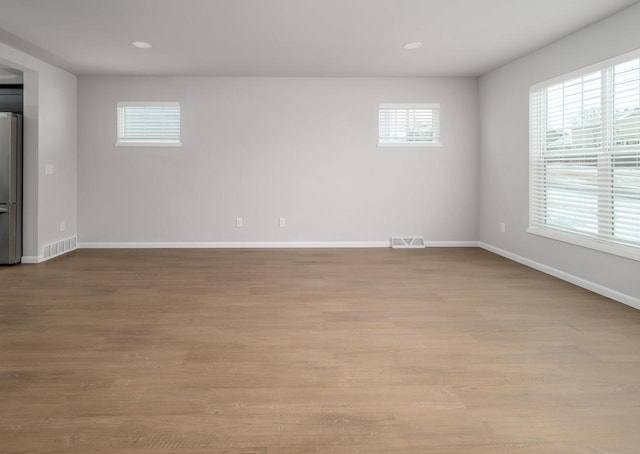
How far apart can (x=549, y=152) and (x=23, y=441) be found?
5.38 metres

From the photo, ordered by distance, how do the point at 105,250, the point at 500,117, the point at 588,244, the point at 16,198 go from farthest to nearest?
the point at 105,250 → the point at 500,117 → the point at 16,198 → the point at 588,244

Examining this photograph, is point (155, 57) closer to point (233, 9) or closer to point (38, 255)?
point (233, 9)

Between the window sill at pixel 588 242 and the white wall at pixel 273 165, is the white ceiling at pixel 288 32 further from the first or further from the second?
the window sill at pixel 588 242

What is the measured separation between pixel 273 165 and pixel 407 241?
2.33 meters

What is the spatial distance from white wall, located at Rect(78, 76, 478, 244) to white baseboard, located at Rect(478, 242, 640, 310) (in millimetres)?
1441

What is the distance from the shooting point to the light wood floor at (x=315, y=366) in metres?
1.93

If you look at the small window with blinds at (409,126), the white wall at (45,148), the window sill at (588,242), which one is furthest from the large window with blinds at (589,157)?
the white wall at (45,148)

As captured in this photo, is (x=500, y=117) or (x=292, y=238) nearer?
(x=500, y=117)

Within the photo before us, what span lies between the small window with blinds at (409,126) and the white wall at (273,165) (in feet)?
0.40

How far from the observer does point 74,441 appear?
1.87 metres

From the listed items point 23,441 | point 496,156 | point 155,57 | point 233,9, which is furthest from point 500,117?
point 23,441

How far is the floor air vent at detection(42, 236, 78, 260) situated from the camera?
6.11 metres

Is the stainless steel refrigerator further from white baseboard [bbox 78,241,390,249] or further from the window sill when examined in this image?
the window sill

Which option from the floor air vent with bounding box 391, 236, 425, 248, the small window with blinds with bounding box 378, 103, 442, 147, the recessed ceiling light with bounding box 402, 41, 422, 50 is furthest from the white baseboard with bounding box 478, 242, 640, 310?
the recessed ceiling light with bounding box 402, 41, 422, 50
